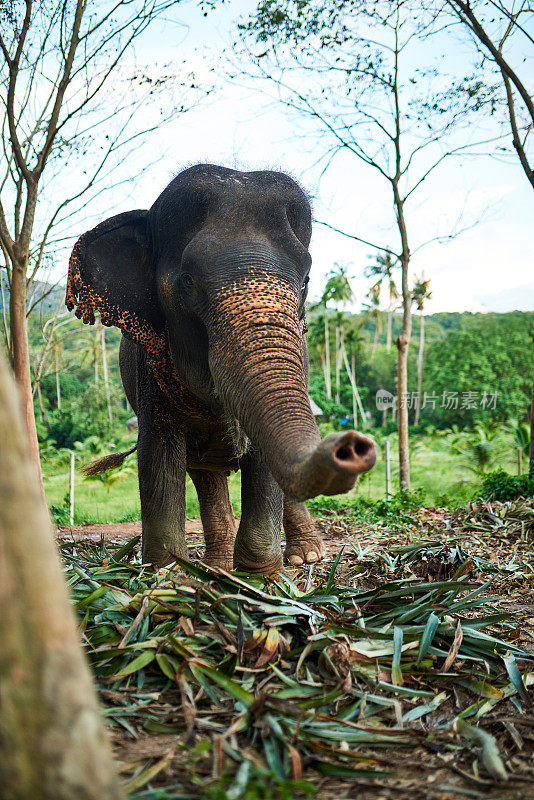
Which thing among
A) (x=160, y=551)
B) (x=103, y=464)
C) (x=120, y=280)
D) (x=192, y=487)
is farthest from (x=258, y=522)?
(x=192, y=487)

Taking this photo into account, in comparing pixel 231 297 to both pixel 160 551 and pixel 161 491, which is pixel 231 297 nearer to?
pixel 161 491

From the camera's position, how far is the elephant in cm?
299

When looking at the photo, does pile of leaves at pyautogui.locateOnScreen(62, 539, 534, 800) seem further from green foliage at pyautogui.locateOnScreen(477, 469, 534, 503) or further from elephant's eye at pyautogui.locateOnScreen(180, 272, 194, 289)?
green foliage at pyautogui.locateOnScreen(477, 469, 534, 503)

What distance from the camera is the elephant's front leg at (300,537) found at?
589 centimetres

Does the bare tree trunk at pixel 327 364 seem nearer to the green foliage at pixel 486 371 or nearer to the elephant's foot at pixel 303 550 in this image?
the green foliage at pixel 486 371

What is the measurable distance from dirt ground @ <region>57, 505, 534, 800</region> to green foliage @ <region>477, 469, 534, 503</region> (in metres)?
1.20

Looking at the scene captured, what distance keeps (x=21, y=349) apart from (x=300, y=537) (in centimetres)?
409

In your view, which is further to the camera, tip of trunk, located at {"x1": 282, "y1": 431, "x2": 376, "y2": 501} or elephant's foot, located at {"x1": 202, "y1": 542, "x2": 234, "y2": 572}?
elephant's foot, located at {"x1": 202, "y1": 542, "x2": 234, "y2": 572}

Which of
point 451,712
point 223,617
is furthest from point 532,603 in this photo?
point 223,617

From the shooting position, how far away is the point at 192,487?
1786 cm

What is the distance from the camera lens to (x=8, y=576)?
3.90 ft

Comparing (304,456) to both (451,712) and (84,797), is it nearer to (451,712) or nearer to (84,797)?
(451,712)

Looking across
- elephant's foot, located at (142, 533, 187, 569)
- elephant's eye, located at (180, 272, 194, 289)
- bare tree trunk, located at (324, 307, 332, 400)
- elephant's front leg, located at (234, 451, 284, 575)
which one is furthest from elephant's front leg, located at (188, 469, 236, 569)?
bare tree trunk, located at (324, 307, 332, 400)

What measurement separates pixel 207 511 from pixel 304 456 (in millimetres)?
3919
